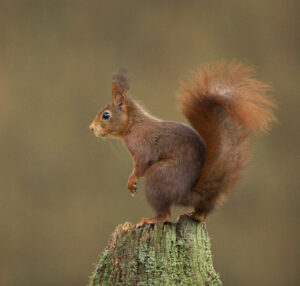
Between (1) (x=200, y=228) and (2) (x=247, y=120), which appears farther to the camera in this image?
(1) (x=200, y=228)

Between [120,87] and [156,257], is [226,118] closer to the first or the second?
[120,87]

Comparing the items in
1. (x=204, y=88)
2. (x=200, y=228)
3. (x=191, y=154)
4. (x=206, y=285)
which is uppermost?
(x=204, y=88)

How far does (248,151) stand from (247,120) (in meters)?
0.13

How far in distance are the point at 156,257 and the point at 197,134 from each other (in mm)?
532

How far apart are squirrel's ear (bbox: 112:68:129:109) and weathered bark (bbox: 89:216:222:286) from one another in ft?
1.69

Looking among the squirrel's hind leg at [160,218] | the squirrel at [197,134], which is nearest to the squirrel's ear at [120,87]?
the squirrel at [197,134]

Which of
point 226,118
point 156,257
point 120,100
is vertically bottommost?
point 156,257

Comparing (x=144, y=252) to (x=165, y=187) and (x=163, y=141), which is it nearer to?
(x=165, y=187)

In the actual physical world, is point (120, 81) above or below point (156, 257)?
above

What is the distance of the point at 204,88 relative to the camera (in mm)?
2232

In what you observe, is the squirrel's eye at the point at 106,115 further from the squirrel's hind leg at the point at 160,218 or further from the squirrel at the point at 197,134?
the squirrel's hind leg at the point at 160,218

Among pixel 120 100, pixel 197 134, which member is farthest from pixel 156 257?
pixel 120 100

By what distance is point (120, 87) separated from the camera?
7.38 ft

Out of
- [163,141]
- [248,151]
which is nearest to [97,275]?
[163,141]
